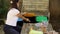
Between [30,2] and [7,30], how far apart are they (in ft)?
5.96

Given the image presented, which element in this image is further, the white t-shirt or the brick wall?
the brick wall

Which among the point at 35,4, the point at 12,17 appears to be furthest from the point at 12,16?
the point at 35,4

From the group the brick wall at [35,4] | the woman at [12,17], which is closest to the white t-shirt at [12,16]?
the woman at [12,17]

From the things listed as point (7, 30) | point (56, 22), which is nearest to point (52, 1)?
point (56, 22)

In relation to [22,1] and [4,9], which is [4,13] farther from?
[22,1]

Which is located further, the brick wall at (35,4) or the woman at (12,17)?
the brick wall at (35,4)

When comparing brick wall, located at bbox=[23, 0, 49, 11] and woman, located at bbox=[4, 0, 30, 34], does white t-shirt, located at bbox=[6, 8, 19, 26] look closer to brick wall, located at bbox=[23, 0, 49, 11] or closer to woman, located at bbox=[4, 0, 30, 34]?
woman, located at bbox=[4, 0, 30, 34]

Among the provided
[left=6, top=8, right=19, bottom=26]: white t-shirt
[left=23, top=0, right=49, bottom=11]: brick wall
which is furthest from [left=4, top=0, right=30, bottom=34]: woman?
[left=23, top=0, right=49, bottom=11]: brick wall

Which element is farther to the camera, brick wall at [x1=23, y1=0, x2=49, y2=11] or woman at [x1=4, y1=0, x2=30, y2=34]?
brick wall at [x1=23, y1=0, x2=49, y2=11]

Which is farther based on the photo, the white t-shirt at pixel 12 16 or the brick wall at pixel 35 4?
the brick wall at pixel 35 4

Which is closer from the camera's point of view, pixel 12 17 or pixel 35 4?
pixel 12 17

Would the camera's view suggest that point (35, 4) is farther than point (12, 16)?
Yes

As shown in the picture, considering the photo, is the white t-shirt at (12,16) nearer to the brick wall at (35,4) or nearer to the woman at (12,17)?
the woman at (12,17)

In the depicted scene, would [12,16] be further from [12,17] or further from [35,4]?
[35,4]
